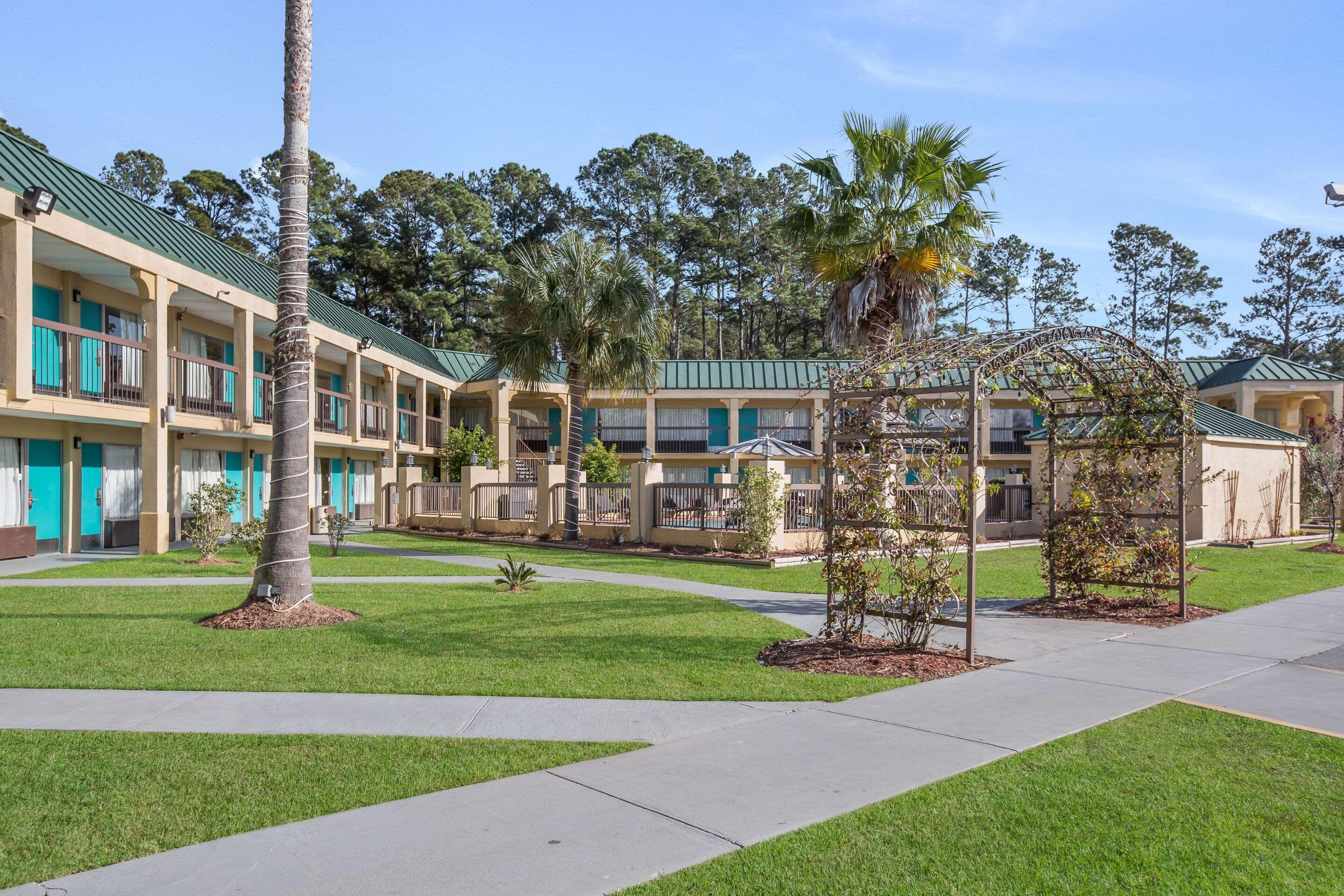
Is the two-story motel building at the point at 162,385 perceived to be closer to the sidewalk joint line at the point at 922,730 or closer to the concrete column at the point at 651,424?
the sidewalk joint line at the point at 922,730

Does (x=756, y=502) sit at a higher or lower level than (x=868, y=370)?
lower

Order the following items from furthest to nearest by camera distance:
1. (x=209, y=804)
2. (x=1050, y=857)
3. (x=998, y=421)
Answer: (x=998, y=421)
(x=209, y=804)
(x=1050, y=857)

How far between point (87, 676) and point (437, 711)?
320 cm

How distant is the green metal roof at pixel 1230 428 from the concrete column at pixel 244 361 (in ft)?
64.4

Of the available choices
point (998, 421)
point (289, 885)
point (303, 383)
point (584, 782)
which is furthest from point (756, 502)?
point (998, 421)

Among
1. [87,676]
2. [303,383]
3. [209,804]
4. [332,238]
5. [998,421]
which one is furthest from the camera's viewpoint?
[332,238]

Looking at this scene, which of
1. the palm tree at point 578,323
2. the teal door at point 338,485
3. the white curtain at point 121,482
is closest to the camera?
the white curtain at point 121,482

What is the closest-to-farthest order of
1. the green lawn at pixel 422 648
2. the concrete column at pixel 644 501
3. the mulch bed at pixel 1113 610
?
the green lawn at pixel 422 648
the mulch bed at pixel 1113 610
the concrete column at pixel 644 501

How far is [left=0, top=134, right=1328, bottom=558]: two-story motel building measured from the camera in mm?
15992

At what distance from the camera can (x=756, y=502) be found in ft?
61.1

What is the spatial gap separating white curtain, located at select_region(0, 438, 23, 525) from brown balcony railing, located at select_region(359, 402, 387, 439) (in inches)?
420

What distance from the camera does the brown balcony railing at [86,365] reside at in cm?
1625

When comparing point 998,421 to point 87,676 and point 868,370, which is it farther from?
point 87,676

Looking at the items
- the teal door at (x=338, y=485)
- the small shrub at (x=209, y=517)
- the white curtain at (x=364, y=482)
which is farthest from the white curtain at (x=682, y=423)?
the small shrub at (x=209, y=517)
